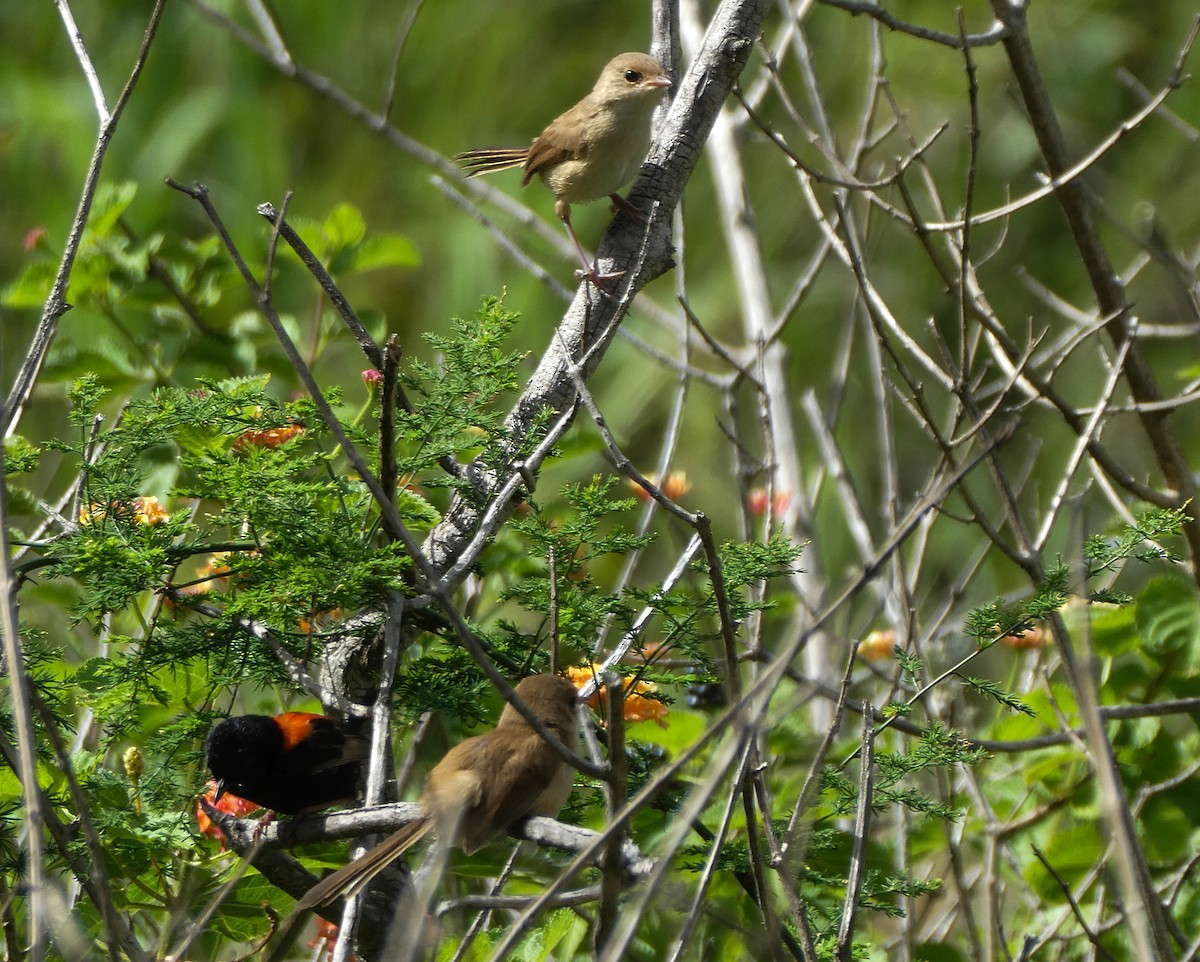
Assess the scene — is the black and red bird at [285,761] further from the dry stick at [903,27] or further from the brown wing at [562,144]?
the brown wing at [562,144]

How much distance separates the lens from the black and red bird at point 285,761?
229cm

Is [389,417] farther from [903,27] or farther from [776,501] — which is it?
[776,501]

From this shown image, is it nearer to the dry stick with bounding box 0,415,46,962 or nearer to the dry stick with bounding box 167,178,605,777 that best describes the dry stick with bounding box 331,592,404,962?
the dry stick with bounding box 167,178,605,777

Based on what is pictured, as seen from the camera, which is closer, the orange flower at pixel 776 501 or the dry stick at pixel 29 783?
the dry stick at pixel 29 783

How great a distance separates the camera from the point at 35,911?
4.97 ft

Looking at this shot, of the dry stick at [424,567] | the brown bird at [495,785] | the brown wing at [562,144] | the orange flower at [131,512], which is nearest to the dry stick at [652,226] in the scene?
the brown bird at [495,785]

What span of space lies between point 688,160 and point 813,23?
18.5 feet

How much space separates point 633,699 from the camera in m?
2.56

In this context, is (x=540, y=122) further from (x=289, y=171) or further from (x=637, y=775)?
(x=637, y=775)

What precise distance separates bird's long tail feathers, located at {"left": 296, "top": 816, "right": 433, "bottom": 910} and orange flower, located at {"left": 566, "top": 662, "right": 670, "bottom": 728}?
487 mm

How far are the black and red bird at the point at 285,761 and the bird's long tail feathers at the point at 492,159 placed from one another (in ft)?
8.49

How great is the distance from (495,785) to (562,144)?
2.47m

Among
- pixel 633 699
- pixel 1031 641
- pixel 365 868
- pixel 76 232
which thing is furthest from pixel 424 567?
pixel 1031 641

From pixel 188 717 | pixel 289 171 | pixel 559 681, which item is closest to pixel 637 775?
pixel 559 681
